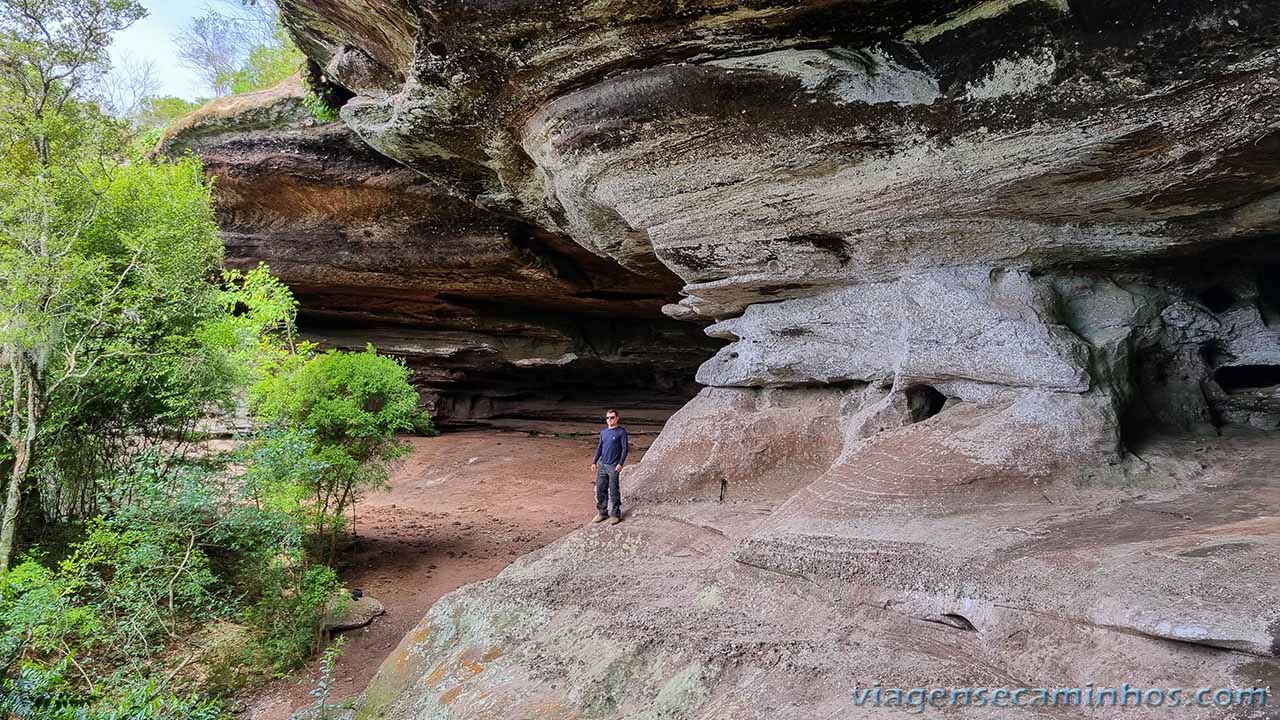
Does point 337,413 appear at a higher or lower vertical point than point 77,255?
lower

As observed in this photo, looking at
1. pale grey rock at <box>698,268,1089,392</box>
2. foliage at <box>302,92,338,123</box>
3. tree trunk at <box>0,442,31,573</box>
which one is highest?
foliage at <box>302,92,338,123</box>

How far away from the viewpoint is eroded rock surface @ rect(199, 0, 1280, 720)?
152 inches

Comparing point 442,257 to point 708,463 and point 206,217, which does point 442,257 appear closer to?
point 206,217

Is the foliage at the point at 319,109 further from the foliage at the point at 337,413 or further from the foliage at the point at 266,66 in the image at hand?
the foliage at the point at 266,66

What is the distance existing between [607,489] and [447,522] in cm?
683

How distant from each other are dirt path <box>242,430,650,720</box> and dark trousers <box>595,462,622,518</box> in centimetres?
306

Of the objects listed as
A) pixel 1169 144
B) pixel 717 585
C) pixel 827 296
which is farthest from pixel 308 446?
pixel 1169 144

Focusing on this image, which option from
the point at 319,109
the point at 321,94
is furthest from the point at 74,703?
the point at 321,94

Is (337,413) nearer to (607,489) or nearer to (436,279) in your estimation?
(607,489)

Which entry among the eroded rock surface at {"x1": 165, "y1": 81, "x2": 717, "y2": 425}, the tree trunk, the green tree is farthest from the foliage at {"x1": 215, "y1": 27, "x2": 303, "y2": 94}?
the tree trunk

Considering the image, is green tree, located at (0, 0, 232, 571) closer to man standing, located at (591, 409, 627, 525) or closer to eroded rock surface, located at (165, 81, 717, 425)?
eroded rock surface, located at (165, 81, 717, 425)

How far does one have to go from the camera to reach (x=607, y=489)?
693cm

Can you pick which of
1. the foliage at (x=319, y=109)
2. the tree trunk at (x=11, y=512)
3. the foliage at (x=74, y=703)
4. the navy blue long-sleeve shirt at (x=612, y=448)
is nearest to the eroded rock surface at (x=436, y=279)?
the foliage at (x=319, y=109)

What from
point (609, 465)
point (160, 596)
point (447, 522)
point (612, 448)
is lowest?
point (447, 522)
